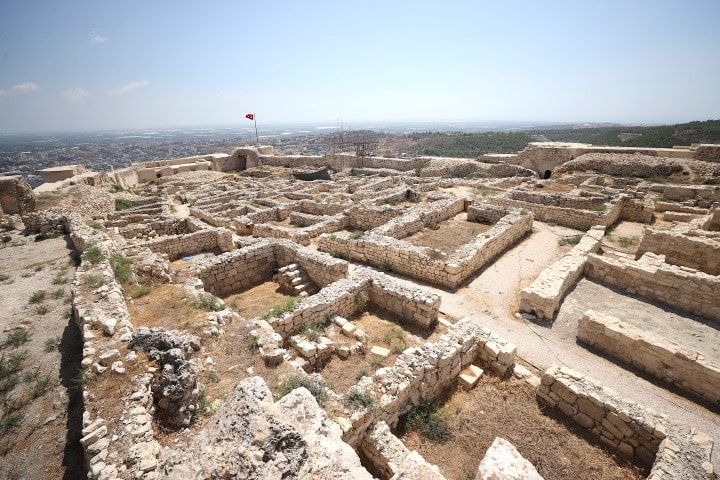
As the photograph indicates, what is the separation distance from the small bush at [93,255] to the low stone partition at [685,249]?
1844 centimetres

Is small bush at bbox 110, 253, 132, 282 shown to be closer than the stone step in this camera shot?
No

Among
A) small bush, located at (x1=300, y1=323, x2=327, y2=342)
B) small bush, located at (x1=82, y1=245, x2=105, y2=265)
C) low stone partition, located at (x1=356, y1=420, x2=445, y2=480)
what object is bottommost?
low stone partition, located at (x1=356, y1=420, x2=445, y2=480)

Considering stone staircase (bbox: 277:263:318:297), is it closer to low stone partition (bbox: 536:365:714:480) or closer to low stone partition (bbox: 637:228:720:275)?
→ low stone partition (bbox: 536:365:714:480)

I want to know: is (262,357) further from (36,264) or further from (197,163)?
(197,163)

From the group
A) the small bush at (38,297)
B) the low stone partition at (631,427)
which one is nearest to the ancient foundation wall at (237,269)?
the small bush at (38,297)

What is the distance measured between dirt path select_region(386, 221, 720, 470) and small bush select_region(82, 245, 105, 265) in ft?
32.5

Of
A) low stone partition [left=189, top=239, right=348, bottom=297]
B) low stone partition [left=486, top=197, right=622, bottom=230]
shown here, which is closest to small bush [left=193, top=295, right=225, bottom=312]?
low stone partition [left=189, top=239, right=348, bottom=297]

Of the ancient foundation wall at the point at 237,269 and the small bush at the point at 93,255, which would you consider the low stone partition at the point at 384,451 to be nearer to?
the ancient foundation wall at the point at 237,269

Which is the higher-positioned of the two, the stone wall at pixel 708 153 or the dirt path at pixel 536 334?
the stone wall at pixel 708 153

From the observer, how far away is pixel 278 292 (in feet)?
33.7

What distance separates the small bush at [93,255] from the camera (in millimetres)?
8789

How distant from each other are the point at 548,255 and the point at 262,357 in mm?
11688

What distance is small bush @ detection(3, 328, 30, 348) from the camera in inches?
257

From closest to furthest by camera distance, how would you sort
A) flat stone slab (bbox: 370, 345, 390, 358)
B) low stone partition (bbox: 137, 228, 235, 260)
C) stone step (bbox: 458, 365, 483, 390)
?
stone step (bbox: 458, 365, 483, 390) < flat stone slab (bbox: 370, 345, 390, 358) < low stone partition (bbox: 137, 228, 235, 260)
